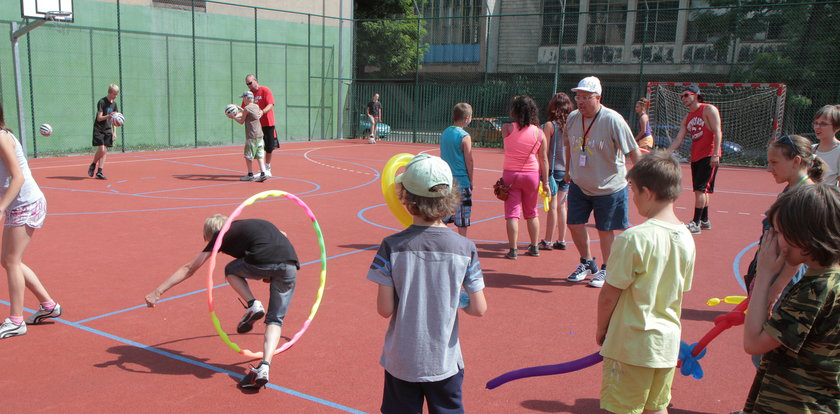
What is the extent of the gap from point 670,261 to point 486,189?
37.5 feet

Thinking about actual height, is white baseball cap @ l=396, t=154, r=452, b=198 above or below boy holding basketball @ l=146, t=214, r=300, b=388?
above

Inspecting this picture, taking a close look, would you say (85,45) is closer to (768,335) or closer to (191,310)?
(191,310)

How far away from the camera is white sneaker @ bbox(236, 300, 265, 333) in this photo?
5320mm

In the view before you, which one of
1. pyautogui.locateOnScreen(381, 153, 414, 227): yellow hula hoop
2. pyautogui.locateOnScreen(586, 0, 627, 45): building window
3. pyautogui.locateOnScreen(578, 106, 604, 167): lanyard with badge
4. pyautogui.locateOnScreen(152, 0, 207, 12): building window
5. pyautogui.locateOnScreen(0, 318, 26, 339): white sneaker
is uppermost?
pyautogui.locateOnScreen(586, 0, 627, 45): building window

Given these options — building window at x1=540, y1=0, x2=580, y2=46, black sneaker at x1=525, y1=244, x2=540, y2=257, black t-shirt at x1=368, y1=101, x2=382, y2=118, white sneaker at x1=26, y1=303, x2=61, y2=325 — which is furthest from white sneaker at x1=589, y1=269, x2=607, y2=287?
building window at x1=540, y1=0, x2=580, y2=46

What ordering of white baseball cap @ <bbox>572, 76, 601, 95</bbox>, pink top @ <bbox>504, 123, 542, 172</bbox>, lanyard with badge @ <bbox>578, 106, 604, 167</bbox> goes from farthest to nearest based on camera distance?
pink top @ <bbox>504, 123, 542, 172</bbox>, lanyard with badge @ <bbox>578, 106, 604, 167</bbox>, white baseball cap @ <bbox>572, 76, 601, 95</bbox>

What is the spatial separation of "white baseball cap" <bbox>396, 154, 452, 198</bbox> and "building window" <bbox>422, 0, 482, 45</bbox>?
41.4 m

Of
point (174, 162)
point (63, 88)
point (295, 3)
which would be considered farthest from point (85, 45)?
point (295, 3)

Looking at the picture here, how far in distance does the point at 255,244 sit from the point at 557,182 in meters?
5.03

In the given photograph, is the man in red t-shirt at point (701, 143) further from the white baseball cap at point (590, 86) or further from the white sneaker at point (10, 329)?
the white sneaker at point (10, 329)

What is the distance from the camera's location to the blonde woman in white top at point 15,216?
196 inches

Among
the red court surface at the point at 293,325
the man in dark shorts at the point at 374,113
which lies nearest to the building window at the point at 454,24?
the man in dark shorts at the point at 374,113

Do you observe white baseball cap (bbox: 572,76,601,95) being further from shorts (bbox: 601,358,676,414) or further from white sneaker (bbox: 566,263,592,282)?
shorts (bbox: 601,358,676,414)

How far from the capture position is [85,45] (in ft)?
65.6
